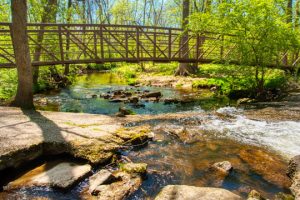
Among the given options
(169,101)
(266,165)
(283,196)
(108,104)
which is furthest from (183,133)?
(108,104)

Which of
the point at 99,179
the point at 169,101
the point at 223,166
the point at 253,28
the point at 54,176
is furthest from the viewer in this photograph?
the point at 169,101

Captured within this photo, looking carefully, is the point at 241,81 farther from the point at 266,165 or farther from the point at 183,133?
the point at 266,165

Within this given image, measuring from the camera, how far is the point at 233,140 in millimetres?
7043

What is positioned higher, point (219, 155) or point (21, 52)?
point (21, 52)

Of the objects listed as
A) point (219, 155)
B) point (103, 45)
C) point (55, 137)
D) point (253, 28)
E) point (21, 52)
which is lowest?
point (219, 155)

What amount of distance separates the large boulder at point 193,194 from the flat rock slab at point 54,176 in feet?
4.96

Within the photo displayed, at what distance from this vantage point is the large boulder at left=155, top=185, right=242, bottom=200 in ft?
13.5

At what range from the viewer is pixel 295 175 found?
15.6 ft

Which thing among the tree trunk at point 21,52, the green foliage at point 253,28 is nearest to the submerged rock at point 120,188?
the tree trunk at point 21,52

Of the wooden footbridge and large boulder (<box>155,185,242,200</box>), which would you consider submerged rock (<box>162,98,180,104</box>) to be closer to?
the wooden footbridge

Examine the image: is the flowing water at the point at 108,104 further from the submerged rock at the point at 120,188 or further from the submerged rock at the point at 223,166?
the submerged rock at the point at 120,188

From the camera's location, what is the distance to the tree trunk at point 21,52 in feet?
26.6

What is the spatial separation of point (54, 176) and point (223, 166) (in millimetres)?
2967

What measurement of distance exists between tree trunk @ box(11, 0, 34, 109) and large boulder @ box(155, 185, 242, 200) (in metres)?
6.18
